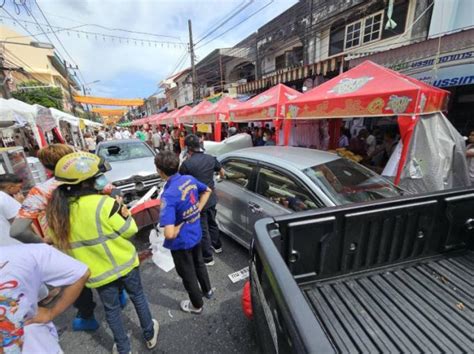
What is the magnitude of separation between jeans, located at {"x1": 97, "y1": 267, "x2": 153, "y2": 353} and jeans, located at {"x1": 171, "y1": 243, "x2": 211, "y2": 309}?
1.28 feet

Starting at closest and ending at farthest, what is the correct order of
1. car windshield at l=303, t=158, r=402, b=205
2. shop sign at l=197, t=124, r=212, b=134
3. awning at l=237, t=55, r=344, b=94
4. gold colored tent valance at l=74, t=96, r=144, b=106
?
car windshield at l=303, t=158, r=402, b=205, awning at l=237, t=55, r=344, b=94, shop sign at l=197, t=124, r=212, b=134, gold colored tent valance at l=74, t=96, r=144, b=106

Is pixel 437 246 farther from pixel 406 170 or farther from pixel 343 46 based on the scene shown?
pixel 343 46

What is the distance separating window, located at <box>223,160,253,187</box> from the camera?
3160 millimetres

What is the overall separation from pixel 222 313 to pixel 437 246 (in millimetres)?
2173

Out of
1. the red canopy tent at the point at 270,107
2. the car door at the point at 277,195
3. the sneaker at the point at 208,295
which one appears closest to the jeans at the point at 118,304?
the sneaker at the point at 208,295

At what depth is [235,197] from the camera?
3225mm

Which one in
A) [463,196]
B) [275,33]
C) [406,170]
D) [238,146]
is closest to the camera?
[463,196]

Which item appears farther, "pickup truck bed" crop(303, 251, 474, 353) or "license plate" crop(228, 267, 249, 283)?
"license plate" crop(228, 267, 249, 283)

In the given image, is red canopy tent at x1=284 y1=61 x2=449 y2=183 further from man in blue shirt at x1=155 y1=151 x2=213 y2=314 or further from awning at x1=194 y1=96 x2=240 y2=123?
awning at x1=194 y1=96 x2=240 y2=123

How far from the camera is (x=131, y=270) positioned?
173 centimetres

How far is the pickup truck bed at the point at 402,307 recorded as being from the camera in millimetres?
1206

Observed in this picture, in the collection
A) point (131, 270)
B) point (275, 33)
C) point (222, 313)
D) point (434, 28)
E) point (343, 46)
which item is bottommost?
point (222, 313)

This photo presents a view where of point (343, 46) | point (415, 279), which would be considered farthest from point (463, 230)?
point (343, 46)

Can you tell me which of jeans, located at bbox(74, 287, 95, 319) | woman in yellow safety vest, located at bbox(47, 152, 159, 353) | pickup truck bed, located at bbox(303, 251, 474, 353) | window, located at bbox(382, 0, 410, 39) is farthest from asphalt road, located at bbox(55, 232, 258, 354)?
window, located at bbox(382, 0, 410, 39)
